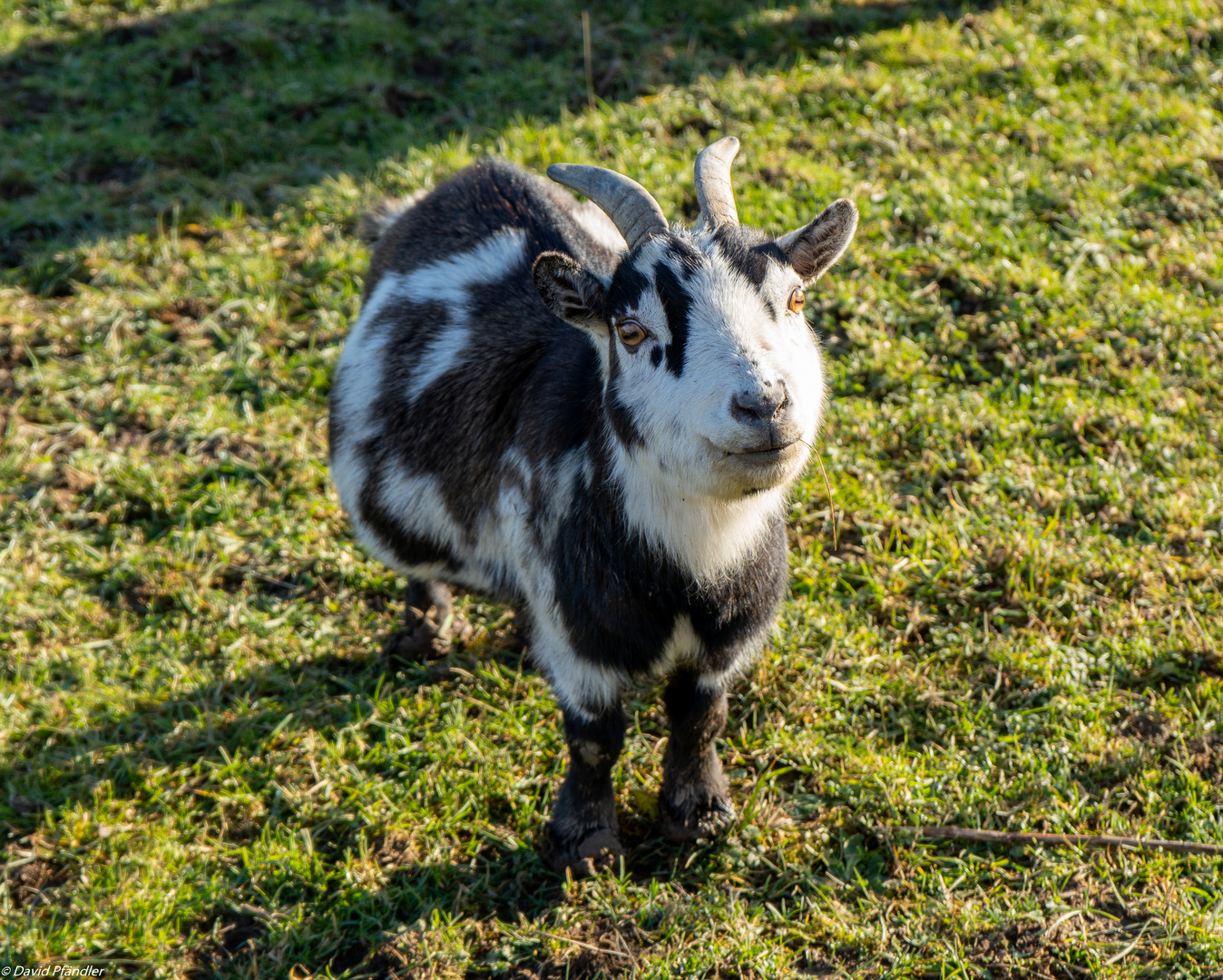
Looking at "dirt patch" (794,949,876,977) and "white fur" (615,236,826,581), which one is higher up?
"white fur" (615,236,826,581)

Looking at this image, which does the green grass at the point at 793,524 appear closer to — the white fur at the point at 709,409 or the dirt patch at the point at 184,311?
the dirt patch at the point at 184,311

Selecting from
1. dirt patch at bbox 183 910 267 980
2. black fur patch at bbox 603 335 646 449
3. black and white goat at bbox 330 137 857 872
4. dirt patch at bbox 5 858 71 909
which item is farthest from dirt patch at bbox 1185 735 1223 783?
dirt patch at bbox 5 858 71 909

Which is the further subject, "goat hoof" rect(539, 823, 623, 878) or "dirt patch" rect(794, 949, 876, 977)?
"goat hoof" rect(539, 823, 623, 878)

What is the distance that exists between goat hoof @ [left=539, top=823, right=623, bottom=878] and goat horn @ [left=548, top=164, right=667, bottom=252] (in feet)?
6.30

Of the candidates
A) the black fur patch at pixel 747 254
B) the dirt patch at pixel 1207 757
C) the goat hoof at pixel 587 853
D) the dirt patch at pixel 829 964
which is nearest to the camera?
the black fur patch at pixel 747 254

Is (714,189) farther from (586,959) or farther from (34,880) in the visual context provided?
(34,880)

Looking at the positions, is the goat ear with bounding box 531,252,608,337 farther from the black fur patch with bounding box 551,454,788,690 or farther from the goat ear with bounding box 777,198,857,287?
the goat ear with bounding box 777,198,857,287

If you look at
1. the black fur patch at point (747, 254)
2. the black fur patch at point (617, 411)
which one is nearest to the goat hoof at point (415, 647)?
the black fur patch at point (617, 411)

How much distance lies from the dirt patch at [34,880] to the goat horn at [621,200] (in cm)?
289

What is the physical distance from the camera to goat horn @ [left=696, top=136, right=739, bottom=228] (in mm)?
3168

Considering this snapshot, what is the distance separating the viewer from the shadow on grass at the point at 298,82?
22.2ft

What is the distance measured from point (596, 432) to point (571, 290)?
0.44m

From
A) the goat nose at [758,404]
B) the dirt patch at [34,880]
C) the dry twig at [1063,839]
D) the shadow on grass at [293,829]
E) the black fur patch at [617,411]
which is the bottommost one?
the dirt patch at [34,880]

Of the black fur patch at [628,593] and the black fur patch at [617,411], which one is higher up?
the black fur patch at [617,411]
